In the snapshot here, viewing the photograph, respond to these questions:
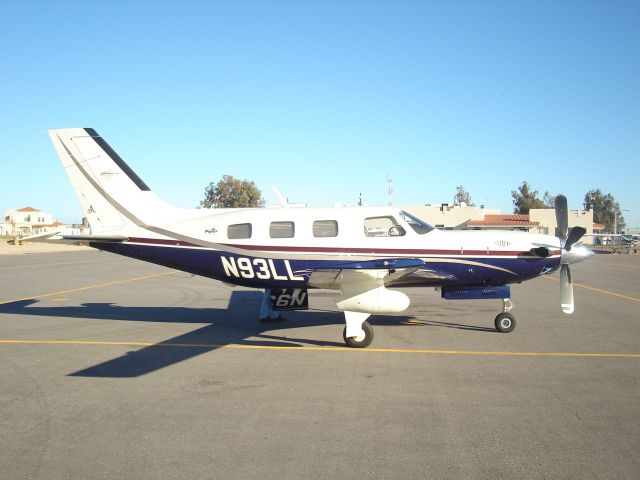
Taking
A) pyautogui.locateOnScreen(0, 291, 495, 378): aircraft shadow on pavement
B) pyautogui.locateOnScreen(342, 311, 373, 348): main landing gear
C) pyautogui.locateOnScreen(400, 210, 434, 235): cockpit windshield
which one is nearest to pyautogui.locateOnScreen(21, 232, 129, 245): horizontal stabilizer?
pyautogui.locateOnScreen(0, 291, 495, 378): aircraft shadow on pavement

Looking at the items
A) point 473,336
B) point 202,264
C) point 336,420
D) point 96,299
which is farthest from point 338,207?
point 96,299

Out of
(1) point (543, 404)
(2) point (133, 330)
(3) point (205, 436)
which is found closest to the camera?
(3) point (205, 436)

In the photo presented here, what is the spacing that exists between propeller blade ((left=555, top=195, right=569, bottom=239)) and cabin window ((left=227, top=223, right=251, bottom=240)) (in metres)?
7.16

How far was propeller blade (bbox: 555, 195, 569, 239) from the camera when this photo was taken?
432 inches

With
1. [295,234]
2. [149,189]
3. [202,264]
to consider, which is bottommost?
[202,264]

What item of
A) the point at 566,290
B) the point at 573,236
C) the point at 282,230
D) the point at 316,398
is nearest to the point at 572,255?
the point at 573,236

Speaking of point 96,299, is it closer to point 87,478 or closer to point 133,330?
point 133,330

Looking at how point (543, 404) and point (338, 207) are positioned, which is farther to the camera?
point (338, 207)

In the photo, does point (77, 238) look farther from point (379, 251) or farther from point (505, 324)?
point (505, 324)

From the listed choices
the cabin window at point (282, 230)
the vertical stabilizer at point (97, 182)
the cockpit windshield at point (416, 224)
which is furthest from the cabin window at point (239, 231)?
the cockpit windshield at point (416, 224)

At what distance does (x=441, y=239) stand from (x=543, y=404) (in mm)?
4736

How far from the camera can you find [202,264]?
35.6 ft

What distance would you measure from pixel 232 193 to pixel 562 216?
255 feet

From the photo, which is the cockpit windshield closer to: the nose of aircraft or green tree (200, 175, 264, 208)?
the nose of aircraft
